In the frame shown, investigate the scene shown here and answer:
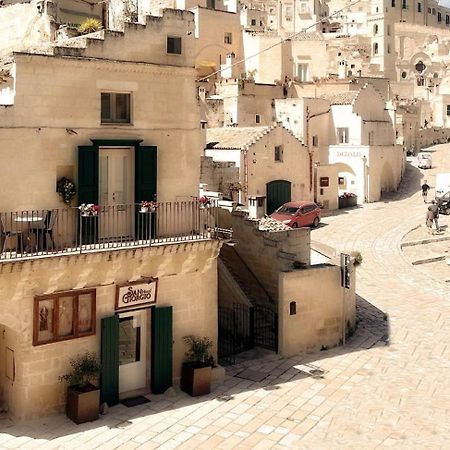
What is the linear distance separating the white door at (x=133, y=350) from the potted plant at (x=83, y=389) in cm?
96

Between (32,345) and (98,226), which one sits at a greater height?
(98,226)

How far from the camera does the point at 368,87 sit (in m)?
48.1

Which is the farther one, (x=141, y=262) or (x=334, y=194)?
(x=334, y=194)

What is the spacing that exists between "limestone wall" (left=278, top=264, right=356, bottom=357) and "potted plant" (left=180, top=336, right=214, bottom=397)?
9.59 feet

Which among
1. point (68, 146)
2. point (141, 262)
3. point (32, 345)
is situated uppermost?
point (68, 146)

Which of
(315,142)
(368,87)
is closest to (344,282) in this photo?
(315,142)

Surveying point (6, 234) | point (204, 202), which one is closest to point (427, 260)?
point (204, 202)

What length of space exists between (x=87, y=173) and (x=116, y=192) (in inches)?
46.3

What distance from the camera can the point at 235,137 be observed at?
38344 mm

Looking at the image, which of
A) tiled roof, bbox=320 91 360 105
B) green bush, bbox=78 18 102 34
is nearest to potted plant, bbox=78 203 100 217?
green bush, bbox=78 18 102 34

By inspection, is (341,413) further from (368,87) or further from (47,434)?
(368,87)

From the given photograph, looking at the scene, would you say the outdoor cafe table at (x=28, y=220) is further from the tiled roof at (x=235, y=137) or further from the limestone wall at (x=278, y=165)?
the tiled roof at (x=235, y=137)

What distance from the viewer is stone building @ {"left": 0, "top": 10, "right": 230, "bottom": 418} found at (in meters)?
14.7

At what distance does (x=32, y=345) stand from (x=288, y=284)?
311 inches
